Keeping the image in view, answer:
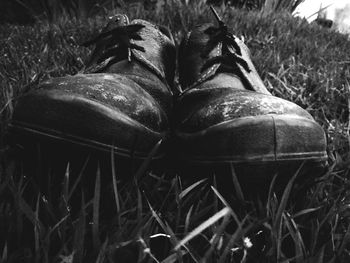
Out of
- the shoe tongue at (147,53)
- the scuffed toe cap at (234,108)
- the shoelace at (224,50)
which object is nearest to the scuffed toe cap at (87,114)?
the scuffed toe cap at (234,108)

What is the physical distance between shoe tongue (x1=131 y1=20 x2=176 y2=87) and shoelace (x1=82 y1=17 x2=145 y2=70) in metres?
0.02

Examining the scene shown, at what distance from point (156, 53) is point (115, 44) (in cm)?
16

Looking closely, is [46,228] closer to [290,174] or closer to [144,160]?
[144,160]

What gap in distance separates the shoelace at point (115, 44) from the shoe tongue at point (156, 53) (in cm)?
2

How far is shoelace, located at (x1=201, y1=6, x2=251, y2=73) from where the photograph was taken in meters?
1.21

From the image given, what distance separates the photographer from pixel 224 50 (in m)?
1.27

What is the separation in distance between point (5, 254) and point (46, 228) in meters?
0.12

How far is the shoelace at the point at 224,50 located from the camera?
1.21 metres

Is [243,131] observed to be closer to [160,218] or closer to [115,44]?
[160,218]

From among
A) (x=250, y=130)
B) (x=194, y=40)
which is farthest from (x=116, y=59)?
(x=250, y=130)

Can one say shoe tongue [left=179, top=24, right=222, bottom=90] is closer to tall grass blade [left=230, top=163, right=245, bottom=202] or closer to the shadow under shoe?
the shadow under shoe

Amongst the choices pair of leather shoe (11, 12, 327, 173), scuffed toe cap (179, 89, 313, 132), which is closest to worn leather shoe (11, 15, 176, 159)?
pair of leather shoe (11, 12, 327, 173)

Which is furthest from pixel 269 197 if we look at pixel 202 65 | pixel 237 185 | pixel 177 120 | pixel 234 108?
pixel 202 65

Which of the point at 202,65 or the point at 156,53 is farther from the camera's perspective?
the point at 156,53
